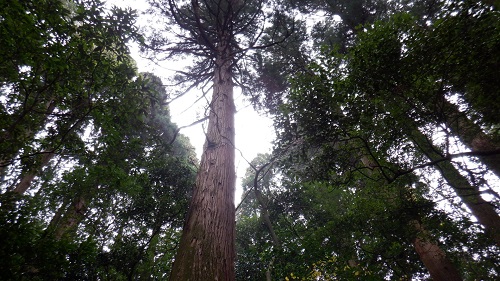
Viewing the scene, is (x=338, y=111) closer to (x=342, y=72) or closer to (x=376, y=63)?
(x=342, y=72)

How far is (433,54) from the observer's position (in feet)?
9.82

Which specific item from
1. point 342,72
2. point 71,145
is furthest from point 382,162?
point 71,145

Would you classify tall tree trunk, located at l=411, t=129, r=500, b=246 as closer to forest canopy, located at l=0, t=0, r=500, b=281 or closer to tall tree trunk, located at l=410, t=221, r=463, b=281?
forest canopy, located at l=0, t=0, r=500, b=281

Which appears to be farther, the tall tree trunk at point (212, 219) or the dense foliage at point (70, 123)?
the dense foliage at point (70, 123)

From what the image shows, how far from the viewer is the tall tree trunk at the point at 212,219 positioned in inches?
83.4

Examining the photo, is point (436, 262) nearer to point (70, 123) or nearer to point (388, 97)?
point (388, 97)

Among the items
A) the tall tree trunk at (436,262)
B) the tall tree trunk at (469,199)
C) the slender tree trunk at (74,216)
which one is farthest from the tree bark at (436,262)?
the slender tree trunk at (74,216)

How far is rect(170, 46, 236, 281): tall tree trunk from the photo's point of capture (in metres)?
2.12

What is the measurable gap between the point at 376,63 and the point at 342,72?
65cm

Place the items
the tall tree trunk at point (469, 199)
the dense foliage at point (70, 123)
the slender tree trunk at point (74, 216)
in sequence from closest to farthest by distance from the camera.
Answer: the dense foliage at point (70, 123) < the tall tree trunk at point (469, 199) < the slender tree trunk at point (74, 216)

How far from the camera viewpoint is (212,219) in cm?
260

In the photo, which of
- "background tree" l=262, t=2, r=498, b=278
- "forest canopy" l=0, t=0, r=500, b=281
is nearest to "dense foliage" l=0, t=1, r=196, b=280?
"forest canopy" l=0, t=0, r=500, b=281

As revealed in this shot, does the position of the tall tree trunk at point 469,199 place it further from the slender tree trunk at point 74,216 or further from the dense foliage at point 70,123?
the slender tree trunk at point 74,216

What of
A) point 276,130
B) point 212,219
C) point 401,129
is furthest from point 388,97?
point 212,219
